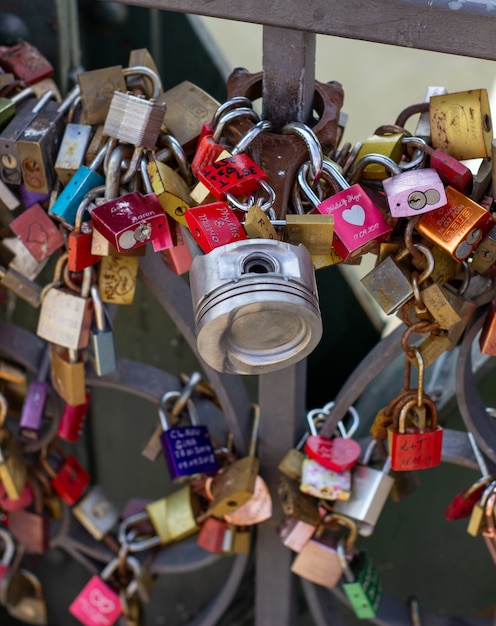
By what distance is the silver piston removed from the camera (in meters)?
0.64

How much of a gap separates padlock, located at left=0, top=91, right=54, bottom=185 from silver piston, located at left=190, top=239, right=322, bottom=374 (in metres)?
0.31

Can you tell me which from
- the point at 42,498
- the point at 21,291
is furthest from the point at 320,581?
the point at 21,291

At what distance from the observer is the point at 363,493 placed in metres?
1.02

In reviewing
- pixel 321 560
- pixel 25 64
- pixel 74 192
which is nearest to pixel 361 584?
pixel 321 560

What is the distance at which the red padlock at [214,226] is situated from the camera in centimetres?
69

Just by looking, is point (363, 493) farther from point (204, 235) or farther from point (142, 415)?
point (142, 415)

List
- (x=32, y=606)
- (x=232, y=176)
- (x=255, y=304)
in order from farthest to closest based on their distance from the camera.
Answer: (x=32, y=606)
(x=232, y=176)
(x=255, y=304)

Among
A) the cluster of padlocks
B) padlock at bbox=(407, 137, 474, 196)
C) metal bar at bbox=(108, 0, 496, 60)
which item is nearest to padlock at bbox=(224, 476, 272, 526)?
the cluster of padlocks

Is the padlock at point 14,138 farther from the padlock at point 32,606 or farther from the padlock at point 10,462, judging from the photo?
the padlock at point 32,606

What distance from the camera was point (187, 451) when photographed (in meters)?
1.03

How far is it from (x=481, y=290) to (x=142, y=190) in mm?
346

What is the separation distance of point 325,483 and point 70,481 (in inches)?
15.2

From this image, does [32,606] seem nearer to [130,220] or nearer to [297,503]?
[297,503]

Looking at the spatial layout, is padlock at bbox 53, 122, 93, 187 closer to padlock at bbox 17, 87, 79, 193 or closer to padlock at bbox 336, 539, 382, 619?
padlock at bbox 17, 87, 79, 193
